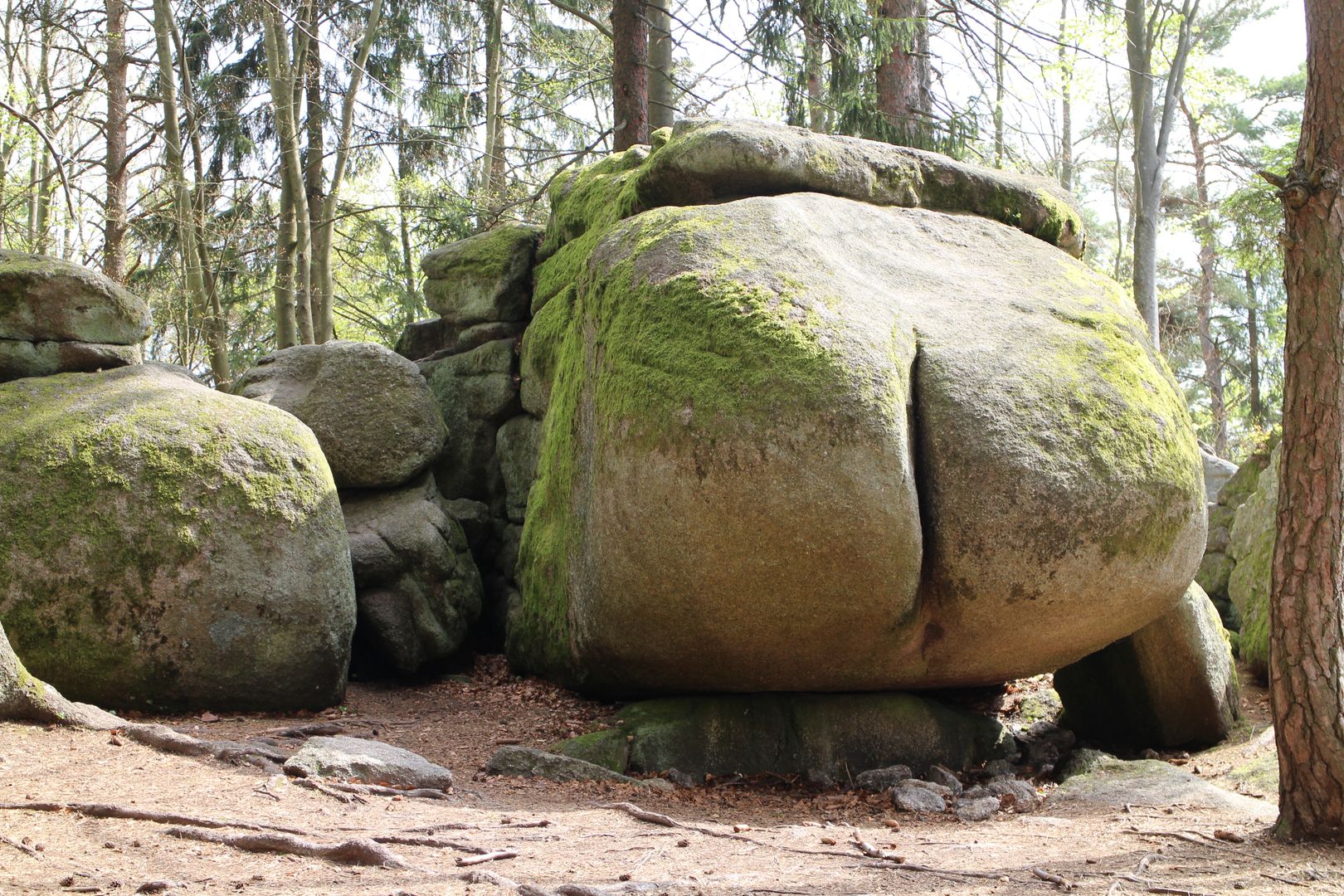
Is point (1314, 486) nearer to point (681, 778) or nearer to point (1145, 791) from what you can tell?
point (1145, 791)

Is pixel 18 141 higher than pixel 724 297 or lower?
higher

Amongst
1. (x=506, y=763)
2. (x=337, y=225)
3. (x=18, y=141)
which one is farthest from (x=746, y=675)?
(x=337, y=225)

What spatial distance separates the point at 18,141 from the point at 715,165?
13.7 metres

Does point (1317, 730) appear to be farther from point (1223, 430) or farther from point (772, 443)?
point (1223, 430)

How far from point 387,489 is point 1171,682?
245 inches

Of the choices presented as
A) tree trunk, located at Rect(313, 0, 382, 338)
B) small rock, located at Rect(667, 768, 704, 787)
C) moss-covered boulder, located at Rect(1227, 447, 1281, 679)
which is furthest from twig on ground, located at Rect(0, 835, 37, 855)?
tree trunk, located at Rect(313, 0, 382, 338)

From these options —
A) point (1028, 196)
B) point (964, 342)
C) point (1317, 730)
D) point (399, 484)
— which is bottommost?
point (1317, 730)

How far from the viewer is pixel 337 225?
68.7ft

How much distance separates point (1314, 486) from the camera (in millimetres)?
4543

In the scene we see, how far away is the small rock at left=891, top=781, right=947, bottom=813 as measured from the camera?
18.5 ft

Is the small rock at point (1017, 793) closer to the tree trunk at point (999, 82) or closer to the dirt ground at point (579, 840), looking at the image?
the dirt ground at point (579, 840)

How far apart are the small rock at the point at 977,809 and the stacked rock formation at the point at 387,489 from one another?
4563 mm

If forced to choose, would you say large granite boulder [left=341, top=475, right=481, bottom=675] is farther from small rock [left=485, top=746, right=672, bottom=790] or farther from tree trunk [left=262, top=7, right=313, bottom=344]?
tree trunk [left=262, top=7, right=313, bottom=344]

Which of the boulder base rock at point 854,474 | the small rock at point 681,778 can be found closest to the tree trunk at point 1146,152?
the boulder base rock at point 854,474
